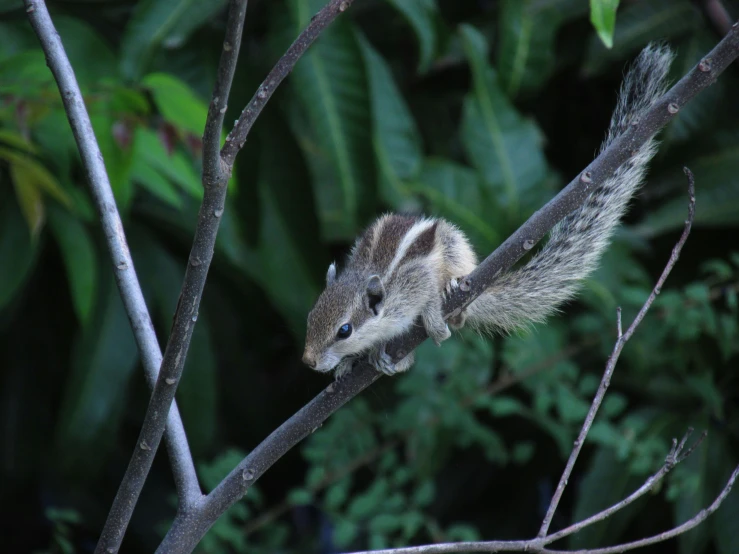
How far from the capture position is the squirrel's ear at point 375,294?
1756mm

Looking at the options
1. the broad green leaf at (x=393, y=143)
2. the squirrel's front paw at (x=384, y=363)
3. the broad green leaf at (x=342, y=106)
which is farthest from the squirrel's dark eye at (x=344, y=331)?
the broad green leaf at (x=393, y=143)

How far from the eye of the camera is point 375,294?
1767 millimetres

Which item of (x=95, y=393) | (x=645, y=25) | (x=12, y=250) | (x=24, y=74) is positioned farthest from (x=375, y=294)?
(x=645, y=25)

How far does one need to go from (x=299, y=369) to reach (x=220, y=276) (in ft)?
1.89

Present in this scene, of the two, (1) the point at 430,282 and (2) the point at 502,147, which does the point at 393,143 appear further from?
(1) the point at 430,282

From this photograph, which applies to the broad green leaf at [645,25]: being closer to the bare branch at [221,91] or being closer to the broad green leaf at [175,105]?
the broad green leaf at [175,105]

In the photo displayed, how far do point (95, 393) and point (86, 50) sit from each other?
1.12 m

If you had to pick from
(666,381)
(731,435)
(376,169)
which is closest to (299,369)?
(376,169)

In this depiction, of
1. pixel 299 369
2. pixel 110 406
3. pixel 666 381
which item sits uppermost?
pixel 110 406

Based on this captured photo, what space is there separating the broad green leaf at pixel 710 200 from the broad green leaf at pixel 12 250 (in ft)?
6.85

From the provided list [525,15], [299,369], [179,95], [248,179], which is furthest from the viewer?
[299,369]

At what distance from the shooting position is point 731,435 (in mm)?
2812

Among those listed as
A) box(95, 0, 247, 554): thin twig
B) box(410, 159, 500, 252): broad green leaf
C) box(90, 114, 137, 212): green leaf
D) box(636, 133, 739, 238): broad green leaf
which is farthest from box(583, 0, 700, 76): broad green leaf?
box(95, 0, 247, 554): thin twig

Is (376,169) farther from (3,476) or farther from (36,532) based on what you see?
(36,532)
